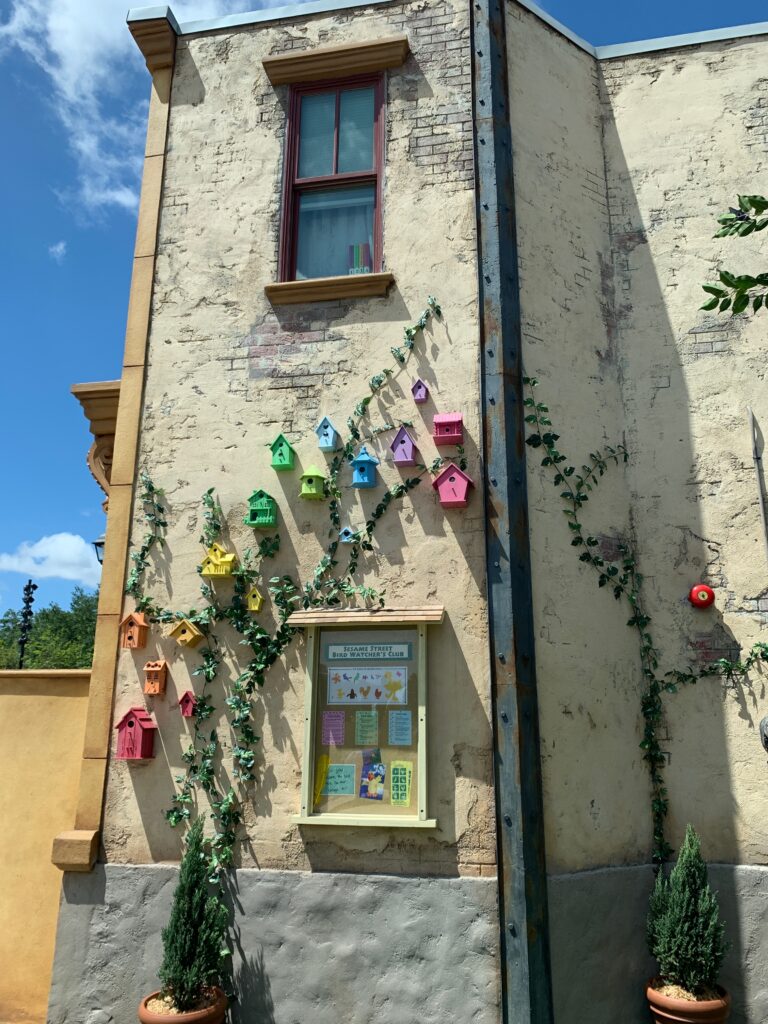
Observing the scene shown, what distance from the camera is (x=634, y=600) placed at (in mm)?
6176

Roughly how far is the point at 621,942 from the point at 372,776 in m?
1.94

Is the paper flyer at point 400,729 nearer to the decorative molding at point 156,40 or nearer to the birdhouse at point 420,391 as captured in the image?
the birdhouse at point 420,391

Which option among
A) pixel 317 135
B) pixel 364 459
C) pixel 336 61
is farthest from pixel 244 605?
pixel 336 61

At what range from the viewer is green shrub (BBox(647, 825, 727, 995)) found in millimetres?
5191

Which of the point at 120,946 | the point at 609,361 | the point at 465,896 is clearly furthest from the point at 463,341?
the point at 120,946

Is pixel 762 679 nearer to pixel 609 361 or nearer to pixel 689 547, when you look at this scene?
pixel 689 547

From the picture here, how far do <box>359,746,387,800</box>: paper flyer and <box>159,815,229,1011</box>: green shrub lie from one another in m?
1.09

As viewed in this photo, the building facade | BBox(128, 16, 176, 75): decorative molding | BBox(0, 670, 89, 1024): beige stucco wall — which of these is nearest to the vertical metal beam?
the building facade

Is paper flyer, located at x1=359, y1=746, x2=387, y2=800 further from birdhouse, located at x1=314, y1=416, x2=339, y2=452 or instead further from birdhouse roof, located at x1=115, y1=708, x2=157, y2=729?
birdhouse, located at x1=314, y1=416, x2=339, y2=452

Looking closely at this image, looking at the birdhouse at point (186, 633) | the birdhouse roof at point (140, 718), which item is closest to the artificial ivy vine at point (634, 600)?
the birdhouse at point (186, 633)

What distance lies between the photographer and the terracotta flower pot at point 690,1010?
200 inches

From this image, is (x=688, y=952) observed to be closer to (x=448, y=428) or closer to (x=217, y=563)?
(x=448, y=428)

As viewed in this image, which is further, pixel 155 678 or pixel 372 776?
pixel 155 678

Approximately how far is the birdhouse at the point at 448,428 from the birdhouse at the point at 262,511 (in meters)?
1.24
